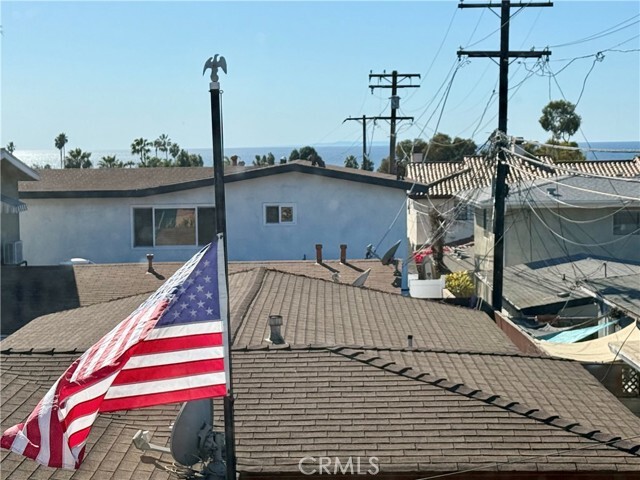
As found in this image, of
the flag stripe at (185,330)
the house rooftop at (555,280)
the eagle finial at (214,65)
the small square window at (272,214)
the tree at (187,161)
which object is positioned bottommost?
the house rooftop at (555,280)

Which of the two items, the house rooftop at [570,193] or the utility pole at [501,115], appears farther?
the house rooftop at [570,193]

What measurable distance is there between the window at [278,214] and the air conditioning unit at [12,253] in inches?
288

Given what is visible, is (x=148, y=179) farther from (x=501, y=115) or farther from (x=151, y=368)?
(x=151, y=368)

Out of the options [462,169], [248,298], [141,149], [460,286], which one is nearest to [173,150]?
[141,149]

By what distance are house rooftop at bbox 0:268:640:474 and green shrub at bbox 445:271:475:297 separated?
60.6 ft

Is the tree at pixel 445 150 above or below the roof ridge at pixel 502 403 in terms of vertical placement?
above

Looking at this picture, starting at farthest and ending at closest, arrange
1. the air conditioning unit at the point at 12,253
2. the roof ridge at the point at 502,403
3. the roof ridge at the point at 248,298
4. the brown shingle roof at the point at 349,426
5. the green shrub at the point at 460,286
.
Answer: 1. the green shrub at the point at 460,286
2. the air conditioning unit at the point at 12,253
3. the roof ridge at the point at 248,298
4. the roof ridge at the point at 502,403
5. the brown shingle roof at the point at 349,426

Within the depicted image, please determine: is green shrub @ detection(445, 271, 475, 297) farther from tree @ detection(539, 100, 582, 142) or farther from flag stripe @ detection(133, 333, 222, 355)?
tree @ detection(539, 100, 582, 142)

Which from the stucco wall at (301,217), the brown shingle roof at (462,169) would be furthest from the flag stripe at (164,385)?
the brown shingle roof at (462,169)

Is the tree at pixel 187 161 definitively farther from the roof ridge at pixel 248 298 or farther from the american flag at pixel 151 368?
the american flag at pixel 151 368

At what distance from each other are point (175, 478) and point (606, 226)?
22.5m

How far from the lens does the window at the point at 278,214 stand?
2814cm

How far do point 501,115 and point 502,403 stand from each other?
13.5 meters

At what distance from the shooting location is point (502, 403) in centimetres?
980
